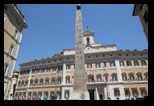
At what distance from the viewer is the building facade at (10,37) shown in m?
12.6

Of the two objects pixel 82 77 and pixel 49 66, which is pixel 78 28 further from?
pixel 49 66

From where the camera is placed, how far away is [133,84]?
22.2m

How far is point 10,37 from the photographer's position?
13.7 metres

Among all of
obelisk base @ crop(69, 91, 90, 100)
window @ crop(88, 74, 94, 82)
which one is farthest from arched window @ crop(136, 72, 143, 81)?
obelisk base @ crop(69, 91, 90, 100)

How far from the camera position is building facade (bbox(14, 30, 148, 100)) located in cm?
2212

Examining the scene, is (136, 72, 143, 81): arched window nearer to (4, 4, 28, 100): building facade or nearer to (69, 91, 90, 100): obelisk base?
(69, 91, 90, 100): obelisk base

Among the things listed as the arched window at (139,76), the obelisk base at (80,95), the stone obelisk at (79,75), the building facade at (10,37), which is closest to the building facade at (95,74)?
the arched window at (139,76)

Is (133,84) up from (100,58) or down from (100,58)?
down

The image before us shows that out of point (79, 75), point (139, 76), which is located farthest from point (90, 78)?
point (79, 75)

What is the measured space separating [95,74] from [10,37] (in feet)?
55.5

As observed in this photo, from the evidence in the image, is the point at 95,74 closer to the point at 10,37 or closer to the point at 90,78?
the point at 90,78
